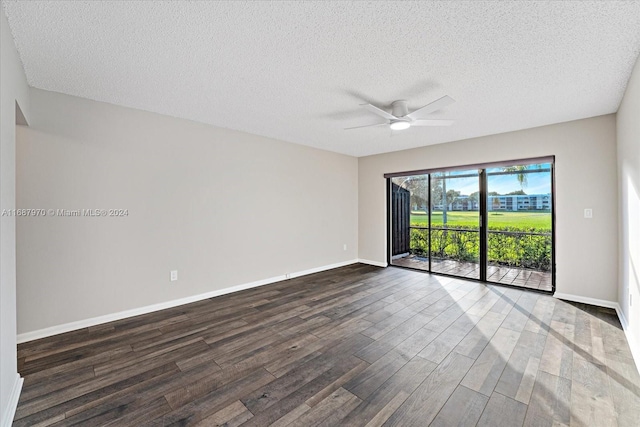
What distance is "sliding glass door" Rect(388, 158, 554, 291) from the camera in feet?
13.8

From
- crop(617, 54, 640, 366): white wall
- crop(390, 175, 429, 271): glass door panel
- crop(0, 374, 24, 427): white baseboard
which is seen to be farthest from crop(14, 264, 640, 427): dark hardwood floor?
crop(390, 175, 429, 271): glass door panel

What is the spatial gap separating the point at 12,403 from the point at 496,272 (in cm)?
579

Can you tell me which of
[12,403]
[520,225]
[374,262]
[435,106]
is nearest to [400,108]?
[435,106]

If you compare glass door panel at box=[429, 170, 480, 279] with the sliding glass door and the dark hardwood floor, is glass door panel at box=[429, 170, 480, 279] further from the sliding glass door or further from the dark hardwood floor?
the dark hardwood floor

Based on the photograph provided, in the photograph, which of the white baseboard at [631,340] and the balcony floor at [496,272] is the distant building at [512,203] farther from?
the white baseboard at [631,340]

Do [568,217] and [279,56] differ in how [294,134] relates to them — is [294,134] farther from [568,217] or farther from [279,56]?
[568,217]

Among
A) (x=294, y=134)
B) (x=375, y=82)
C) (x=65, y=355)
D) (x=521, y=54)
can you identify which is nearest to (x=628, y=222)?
(x=521, y=54)

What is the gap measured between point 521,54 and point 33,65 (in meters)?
3.97

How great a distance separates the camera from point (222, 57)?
2.19m

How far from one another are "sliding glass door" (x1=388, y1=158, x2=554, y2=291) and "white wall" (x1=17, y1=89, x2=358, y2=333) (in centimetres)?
247

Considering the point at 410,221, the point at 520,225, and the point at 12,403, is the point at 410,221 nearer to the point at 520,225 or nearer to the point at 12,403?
the point at 520,225

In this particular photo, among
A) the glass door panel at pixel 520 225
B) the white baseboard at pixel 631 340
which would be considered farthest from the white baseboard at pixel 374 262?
the white baseboard at pixel 631 340

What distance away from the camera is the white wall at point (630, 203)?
7.70 feet

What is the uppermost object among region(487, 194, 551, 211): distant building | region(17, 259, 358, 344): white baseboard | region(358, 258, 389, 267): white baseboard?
region(487, 194, 551, 211): distant building
